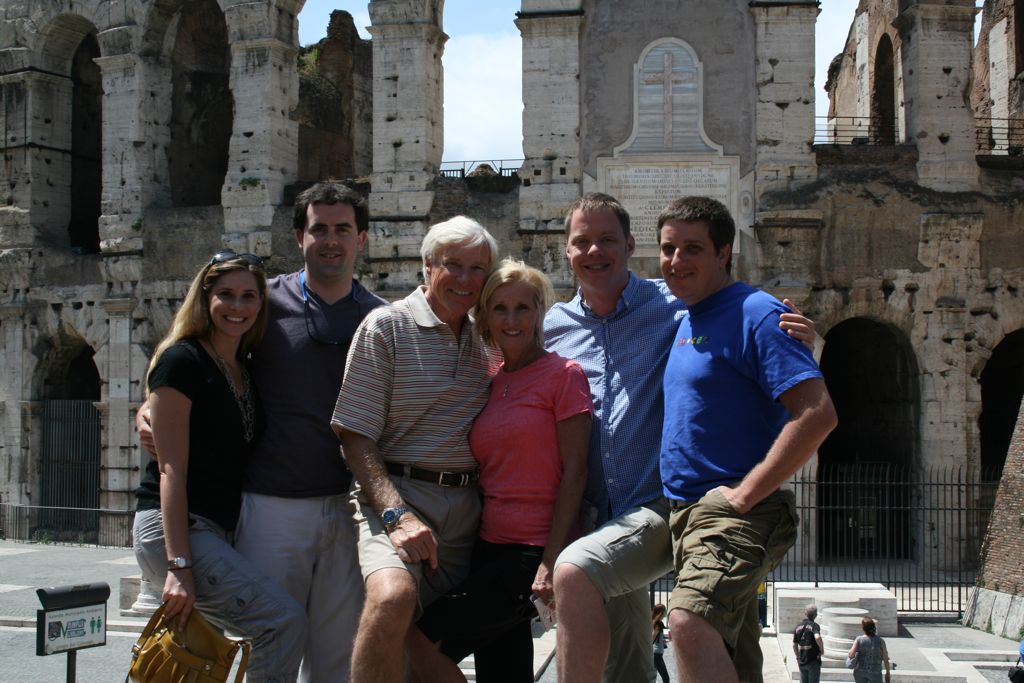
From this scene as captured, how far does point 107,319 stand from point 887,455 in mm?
13041

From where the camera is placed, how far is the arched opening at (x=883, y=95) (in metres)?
19.2

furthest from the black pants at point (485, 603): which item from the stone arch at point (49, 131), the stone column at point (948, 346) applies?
the stone arch at point (49, 131)

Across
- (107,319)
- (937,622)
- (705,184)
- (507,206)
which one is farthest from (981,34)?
(107,319)

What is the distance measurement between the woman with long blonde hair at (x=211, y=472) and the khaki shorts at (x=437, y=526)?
0.45 metres

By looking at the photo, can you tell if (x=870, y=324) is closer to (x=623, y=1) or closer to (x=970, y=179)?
(x=970, y=179)

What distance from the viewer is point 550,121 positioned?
15.4 m

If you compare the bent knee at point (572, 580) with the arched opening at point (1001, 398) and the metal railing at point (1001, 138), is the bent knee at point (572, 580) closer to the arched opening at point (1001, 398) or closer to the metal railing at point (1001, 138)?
the metal railing at point (1001, 138)

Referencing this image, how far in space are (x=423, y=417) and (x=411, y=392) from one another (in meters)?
0.12

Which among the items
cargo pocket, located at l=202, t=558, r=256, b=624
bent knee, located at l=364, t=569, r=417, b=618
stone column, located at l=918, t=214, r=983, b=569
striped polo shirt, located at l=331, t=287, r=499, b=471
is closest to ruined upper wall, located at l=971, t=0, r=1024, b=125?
stone column, located at l=918, t=214, r=983, b=569

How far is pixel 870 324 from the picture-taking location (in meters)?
17.5

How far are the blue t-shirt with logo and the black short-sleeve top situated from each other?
5.84 feet

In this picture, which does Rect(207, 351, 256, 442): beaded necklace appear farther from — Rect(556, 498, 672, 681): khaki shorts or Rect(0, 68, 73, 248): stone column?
Rect(0, 68, 73, 248): stone column

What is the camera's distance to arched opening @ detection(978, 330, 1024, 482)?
1789 centimetres

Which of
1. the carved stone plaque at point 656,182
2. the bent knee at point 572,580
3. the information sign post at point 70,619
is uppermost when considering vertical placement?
the carved stone plaque at point 656,182
